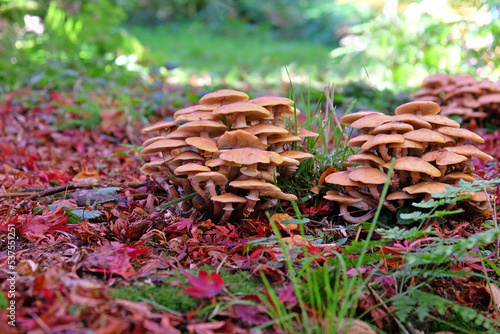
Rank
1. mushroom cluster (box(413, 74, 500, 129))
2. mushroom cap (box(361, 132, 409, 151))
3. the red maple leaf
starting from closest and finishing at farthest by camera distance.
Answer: the red maple leaf
mushroom cap (box(361, 132, 409, 151))
mushroom cluster (box(413, 74, 500, 129))

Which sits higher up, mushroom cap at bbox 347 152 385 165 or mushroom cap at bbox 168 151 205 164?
mushroom cap at bbox 168 151 205 164

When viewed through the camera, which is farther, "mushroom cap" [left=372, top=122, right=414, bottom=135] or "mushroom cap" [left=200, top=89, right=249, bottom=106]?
"mushroom cap" [left=200, top=89, right=249, bottom=106]

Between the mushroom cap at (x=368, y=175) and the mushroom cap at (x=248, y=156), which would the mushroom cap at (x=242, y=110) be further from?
the mushroom cap at (x=368, y=175)

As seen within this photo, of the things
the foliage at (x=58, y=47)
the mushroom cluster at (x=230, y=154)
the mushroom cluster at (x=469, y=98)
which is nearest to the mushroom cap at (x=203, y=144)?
the mushroom cluster at (x=230, y=154)

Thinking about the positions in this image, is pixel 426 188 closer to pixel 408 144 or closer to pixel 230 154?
pixel 408 144

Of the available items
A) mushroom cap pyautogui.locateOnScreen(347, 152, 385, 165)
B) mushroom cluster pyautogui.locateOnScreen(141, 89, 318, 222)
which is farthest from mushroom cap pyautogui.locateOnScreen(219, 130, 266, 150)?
mushroom cap pyautogui.locateOnScreen(347, 152, 385, 165)

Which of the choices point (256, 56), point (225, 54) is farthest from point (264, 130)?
point (225, 54)

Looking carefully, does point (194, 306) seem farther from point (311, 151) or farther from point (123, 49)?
point (123, 49)

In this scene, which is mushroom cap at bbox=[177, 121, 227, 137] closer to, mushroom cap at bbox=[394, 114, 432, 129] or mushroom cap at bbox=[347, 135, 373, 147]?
mushroom cap at bbox=[347, 135, 373, 147]
